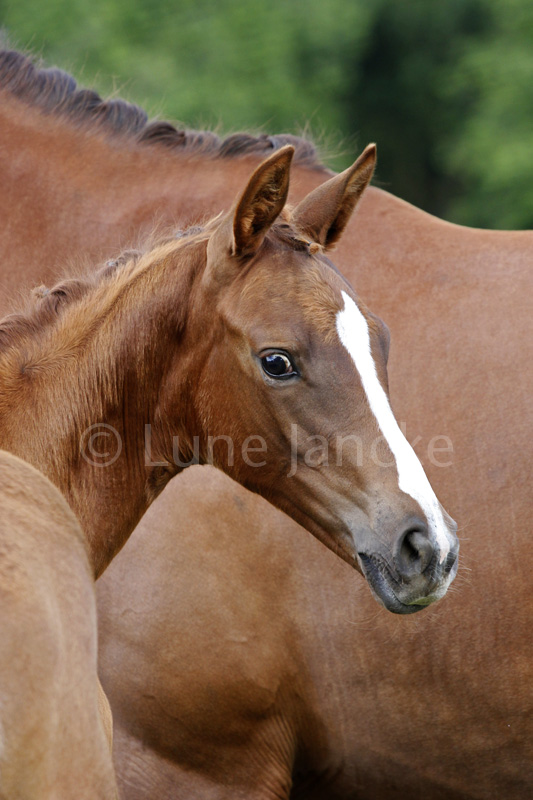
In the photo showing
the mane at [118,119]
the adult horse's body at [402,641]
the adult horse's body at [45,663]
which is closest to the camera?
the adult horse's body at [45,663]

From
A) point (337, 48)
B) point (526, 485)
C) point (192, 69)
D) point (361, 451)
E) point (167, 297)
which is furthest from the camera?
point (337, 48)

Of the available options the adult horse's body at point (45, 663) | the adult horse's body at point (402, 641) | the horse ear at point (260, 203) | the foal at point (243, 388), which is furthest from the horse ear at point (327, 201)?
the adult horse's body at point (45, 663)

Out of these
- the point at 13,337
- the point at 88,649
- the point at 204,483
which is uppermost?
the point at 88,649

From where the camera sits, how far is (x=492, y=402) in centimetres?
258

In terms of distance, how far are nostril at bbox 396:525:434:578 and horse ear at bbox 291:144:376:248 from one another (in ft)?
2.53

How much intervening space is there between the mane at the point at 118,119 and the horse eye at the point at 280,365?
1137 millimetres

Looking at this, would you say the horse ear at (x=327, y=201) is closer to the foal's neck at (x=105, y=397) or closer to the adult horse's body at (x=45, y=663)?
the foal's neck at (x=105, y=397)

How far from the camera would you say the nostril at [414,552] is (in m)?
1.87

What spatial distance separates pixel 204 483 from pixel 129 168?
3.54 ft

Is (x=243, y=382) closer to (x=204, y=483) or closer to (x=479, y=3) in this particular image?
(x=204, y=483)

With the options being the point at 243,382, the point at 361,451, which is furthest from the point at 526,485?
the point at 243,382

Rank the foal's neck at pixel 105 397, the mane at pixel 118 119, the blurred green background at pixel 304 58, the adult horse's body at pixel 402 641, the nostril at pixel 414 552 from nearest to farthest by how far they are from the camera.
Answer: the nostril at pixel 414 552
the foal's neck at pixel 105 397
the adult horse's body at pixel 402 641
the mane at pixel 118 119
the blurred green background at pixel 304 58

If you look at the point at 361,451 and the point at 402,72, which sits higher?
the point at 361,451

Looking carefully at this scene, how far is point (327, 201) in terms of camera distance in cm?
223
